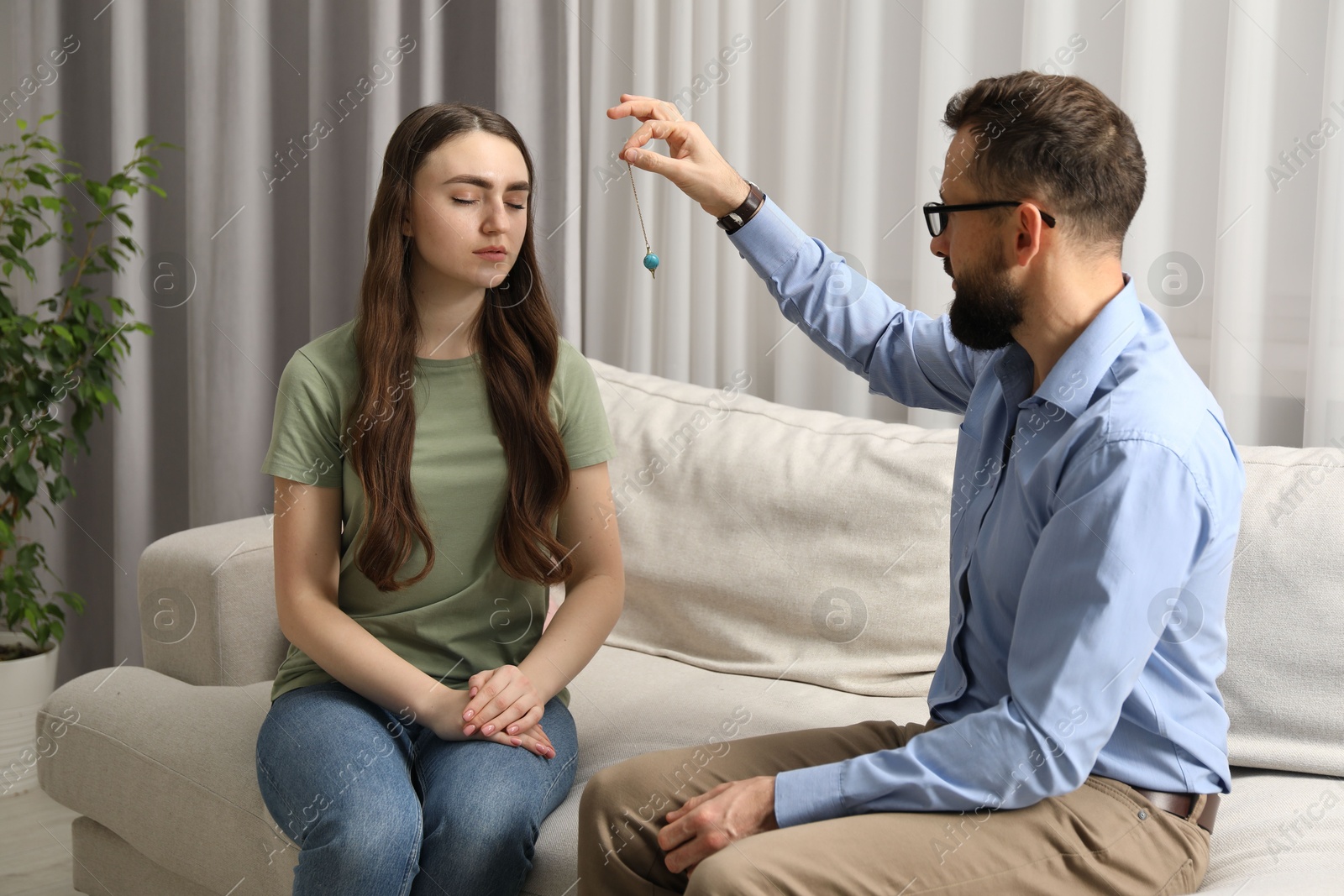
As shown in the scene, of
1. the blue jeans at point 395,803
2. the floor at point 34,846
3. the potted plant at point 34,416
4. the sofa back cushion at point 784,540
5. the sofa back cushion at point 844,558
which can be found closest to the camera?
the blue jeans at point 395,803

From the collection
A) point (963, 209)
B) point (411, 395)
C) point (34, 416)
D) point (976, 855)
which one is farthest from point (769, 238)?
point (34, 416)

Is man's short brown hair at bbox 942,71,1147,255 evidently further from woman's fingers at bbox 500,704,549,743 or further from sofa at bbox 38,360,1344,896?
woman's fingers at bbox 500,704,549,743

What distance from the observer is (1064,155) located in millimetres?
1124

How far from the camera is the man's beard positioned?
3.83 feet

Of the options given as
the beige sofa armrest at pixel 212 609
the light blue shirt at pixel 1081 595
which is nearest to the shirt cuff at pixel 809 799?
the light blue shirt at pixel 1081 595

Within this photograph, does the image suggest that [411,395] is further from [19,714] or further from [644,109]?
[19,714]

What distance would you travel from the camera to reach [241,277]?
2861 millimetres

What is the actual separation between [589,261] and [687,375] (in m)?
0.39

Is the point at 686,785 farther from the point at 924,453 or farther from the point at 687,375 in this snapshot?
the point at 687,375

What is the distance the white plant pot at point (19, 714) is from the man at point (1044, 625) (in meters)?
1.88

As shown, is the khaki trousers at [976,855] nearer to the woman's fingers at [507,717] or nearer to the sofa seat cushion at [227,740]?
the woman's fingers at [507,717]

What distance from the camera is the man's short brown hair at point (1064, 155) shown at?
112 cm

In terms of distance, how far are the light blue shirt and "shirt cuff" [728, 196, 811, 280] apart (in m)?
0.37

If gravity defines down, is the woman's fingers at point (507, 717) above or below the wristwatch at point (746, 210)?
below
